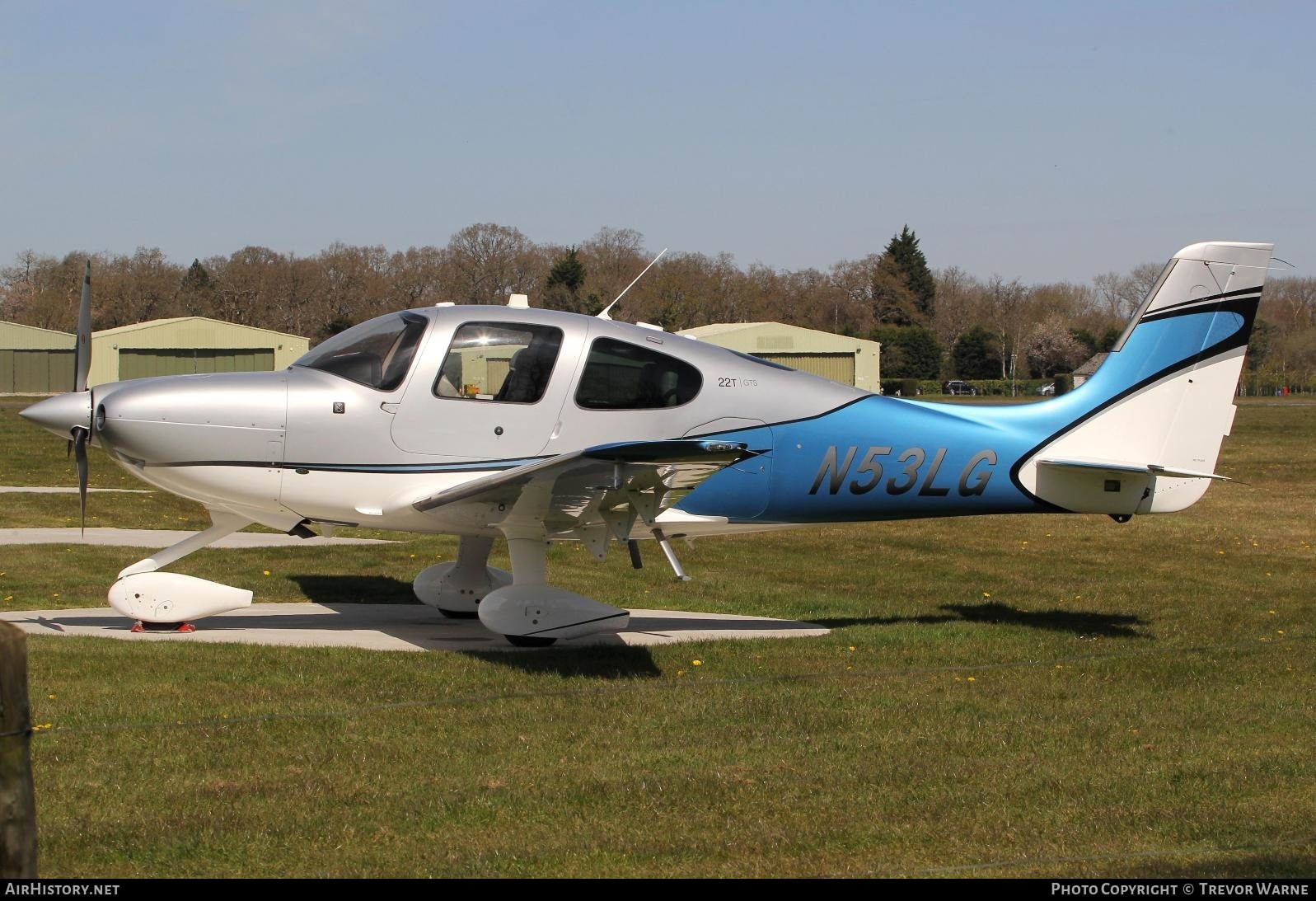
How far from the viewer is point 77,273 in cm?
10081

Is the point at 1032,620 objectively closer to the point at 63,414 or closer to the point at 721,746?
the point at 721,746

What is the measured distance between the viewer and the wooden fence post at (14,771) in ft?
11.7

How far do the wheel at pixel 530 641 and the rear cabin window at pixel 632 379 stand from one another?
1770mm

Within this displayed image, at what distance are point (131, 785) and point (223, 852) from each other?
3.49ft

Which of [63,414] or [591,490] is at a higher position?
[63,414]

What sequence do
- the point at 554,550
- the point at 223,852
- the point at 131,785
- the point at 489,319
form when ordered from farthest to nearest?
the point at 554,550
the point at 489,319
the point at 131,785
the point at 223,852

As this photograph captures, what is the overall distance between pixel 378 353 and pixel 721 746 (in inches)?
161

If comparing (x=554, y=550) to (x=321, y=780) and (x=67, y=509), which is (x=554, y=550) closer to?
(x=67, y=509)

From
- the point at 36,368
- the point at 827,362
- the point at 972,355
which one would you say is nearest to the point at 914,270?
the point at 972,355

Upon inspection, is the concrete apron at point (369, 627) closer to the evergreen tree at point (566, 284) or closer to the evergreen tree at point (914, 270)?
the evergreen tree at point (566, 284)

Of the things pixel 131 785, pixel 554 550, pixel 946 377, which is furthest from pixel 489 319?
pixel 946 377

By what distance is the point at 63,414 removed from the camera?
29.7 feet

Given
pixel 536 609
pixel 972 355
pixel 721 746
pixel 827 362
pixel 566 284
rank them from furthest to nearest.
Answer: pixel 972 355 → pixel 827 362 → pixel 566 284 → pixel 536 609 → pixel 721 746

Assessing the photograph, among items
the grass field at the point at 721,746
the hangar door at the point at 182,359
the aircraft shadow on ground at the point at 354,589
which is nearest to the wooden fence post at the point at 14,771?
the grass field at the point at 721,746
